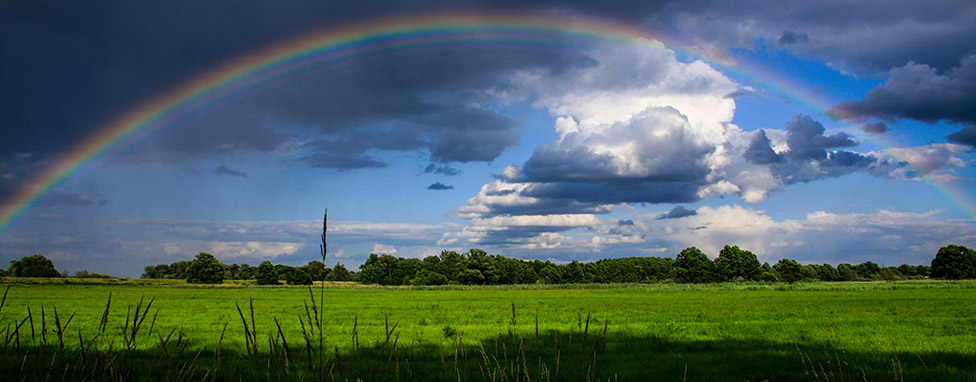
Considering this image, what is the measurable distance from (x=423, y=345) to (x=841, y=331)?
14105 millimetres

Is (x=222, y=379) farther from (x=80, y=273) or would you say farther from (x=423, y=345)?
(x=80, y=273)

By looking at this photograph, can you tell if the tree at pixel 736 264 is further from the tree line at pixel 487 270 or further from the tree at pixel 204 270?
the tree at pixel 204 270

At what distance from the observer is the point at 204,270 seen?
14888 cm

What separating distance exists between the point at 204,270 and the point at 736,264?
15503 cm

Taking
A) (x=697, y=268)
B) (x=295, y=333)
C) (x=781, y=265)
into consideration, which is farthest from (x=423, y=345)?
(x=781, y=265)

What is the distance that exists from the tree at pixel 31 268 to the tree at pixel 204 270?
1986 inches

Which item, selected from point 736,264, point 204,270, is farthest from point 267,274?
point 736,264

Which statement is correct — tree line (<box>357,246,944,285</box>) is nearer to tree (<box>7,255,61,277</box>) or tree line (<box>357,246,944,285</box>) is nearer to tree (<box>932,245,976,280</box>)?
tree (<box>932,245,976,280</box>)

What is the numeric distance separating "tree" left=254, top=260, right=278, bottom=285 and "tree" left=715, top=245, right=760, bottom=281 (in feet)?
452

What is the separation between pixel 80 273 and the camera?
6673 inches

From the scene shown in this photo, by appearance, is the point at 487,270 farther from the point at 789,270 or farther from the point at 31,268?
the point at 31,268

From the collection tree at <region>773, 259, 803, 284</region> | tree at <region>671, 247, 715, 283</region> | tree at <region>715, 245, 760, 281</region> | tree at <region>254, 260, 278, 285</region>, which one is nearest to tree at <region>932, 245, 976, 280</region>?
tree at <region>773, 259, 803, 284</region>

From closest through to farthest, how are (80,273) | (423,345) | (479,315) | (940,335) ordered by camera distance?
(423,345), (940,335), (479,315), (80,273)

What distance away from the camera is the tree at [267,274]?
16750 cm
